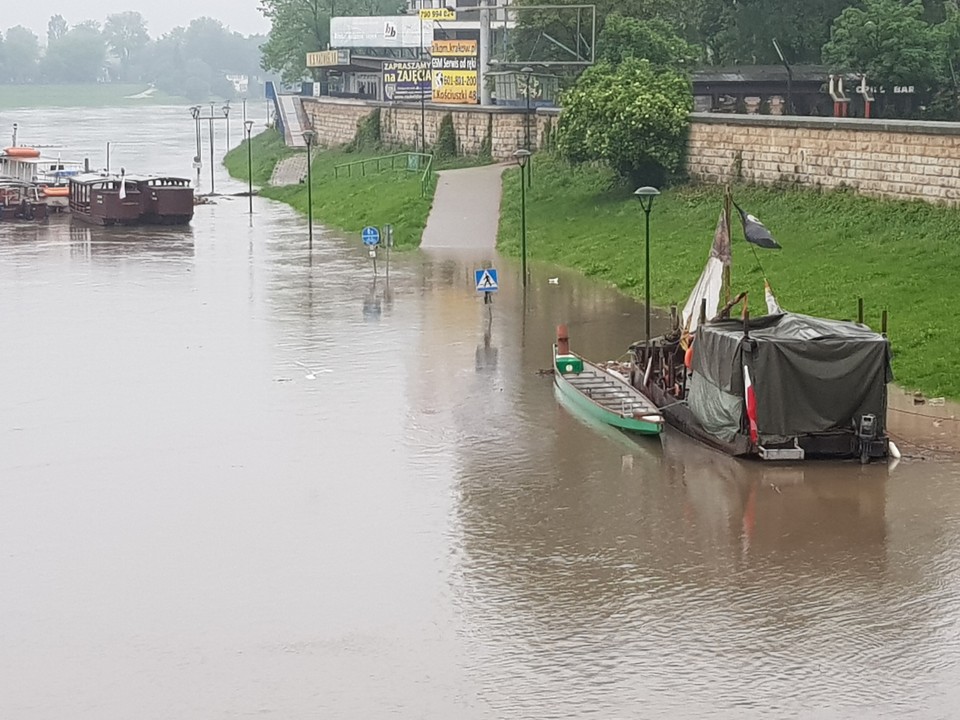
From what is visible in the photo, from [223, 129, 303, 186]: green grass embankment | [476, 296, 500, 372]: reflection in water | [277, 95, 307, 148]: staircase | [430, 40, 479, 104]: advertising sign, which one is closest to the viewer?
[476, 296, 500, 372]: reflection in water

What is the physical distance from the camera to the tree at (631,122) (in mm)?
46094

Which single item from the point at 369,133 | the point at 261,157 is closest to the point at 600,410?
the point at 369,133

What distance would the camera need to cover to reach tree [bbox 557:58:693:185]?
46.1m

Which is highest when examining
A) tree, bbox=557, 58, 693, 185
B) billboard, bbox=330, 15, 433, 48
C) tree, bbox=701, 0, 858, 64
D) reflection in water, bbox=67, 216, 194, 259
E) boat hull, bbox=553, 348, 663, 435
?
billboard, bbox=330, 15, 433, 48

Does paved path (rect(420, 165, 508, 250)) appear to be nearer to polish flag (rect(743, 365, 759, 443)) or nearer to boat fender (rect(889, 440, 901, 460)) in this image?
polish flag (rect(743, 365, 759, 443))

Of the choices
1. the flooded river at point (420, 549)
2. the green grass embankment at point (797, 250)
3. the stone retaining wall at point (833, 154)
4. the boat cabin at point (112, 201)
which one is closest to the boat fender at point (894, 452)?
the flooded river at point (420, 549)

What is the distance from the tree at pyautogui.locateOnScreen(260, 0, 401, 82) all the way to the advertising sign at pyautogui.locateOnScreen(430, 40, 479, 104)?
33.3 meters

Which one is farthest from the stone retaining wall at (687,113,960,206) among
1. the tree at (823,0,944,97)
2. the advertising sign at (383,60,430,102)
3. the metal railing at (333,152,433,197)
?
the advertising sign at (383,60,430,102)

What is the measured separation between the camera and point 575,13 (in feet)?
184

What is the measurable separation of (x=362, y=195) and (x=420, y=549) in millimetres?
40085

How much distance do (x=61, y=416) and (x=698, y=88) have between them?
38329 mm

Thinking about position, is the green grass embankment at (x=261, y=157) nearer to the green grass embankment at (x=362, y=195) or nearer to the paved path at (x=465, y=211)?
the green grass embankment at (x=362, y=195)

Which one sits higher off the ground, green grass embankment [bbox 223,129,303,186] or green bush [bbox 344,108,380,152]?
green bush [bbox 344,108,380,152]

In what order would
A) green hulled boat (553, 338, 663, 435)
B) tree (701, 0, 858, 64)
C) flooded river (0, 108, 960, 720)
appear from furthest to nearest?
tree (701, 0, 858, 64) < green hulled boat (553, 338, 663, 435) < flooded river (0, 108, 960, 720)
